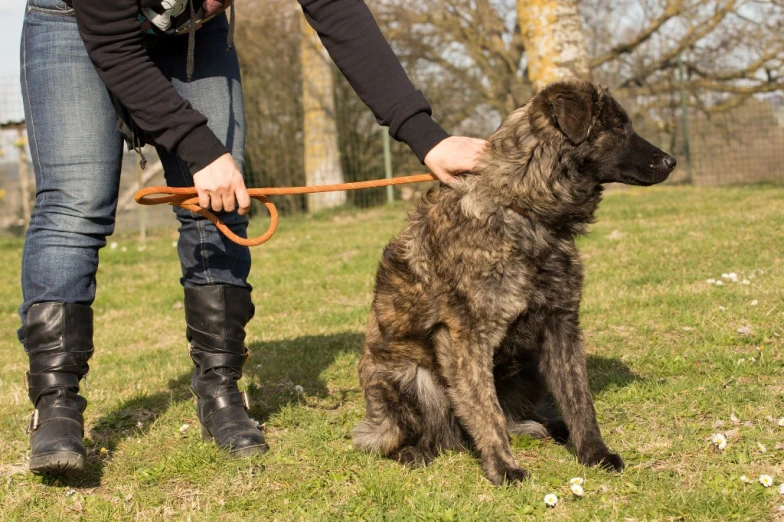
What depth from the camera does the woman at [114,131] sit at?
115 inches

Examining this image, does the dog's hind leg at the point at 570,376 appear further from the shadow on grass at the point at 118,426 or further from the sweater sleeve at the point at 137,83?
the shadow on grass at the point at 118,426

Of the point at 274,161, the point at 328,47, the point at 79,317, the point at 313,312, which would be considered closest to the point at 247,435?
the point at 79,317

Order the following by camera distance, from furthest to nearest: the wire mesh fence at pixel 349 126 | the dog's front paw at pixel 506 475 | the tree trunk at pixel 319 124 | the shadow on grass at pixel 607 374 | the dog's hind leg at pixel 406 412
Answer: the wire mesh fence at pixel 349 126, the tree trunk at pixel 319 124, the shadow on grass at pixel 607 374, the dog's hind leg at pixel 406 412, the dog's front paw at pixel 506 475

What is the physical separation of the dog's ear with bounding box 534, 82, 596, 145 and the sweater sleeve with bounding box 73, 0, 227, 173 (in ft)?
4.00

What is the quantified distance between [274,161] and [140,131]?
11.5m

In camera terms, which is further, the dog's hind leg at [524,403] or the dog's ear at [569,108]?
the dog's hind leg at [524,403]

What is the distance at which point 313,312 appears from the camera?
21.7 ft

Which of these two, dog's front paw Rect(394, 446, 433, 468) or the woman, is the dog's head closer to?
the woman

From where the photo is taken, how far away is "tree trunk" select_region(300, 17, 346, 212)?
45.3 feet

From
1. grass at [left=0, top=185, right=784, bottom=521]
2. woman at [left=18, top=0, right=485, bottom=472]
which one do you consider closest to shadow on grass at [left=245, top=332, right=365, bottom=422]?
grass at [left=0, top=185, right=784, bottom=521]

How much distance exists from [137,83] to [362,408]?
6.05 feet

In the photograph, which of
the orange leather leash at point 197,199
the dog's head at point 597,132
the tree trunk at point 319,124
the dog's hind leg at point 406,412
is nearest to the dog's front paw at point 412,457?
the dog's hind leg at point 406,412

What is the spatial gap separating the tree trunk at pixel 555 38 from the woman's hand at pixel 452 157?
8300mm

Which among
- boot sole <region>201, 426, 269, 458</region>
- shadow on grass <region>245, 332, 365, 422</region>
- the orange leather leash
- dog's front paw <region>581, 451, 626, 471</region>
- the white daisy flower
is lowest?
shadow on grass <region>245, 332, 365, 422</region>
